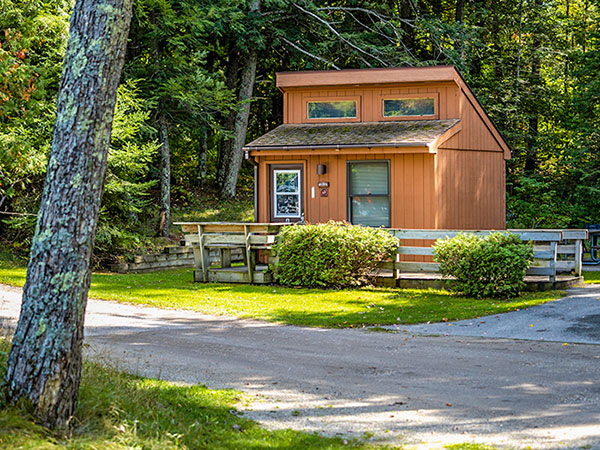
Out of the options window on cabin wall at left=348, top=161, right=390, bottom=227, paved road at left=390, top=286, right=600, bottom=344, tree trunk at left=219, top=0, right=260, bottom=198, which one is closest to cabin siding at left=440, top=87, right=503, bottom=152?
window on cabin wall at left=348, top=161, right=390, bottom=227

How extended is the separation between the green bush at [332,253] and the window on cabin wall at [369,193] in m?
2.47

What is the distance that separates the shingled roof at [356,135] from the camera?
671 inches

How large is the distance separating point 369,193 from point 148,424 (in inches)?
518

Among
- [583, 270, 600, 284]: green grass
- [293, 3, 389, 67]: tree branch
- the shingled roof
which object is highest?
[293, 3, 389, 67]: tree branch

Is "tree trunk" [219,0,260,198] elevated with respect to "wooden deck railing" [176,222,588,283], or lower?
elevated

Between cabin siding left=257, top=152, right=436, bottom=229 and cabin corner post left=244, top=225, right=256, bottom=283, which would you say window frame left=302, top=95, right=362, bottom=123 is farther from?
cabin corner post left=244, top=225, right=256, bottom=283

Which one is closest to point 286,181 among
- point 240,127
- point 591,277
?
point 591,277

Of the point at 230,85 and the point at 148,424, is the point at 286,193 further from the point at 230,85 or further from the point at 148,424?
the point at 148,424

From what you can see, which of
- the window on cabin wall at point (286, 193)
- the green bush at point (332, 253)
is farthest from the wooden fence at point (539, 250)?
the window on cabin wall at point (286, 193)

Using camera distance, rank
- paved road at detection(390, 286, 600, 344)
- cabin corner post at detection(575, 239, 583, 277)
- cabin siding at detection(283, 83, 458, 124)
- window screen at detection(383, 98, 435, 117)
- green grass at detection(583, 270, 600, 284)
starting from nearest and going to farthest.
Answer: paved road at detection(390, 286, 600, 344), cabin corner post at detection(575, 239, 583, 277), green grass at detection(583, 270, 600, 284), cabin siding at detection(283, 83, 458, 124), window screen at detection(383, 98, 435, 117)

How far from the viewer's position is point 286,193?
61.0ft

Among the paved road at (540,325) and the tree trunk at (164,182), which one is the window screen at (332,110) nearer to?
the tree trunk at (164,182)

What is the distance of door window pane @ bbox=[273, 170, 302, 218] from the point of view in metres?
18.5

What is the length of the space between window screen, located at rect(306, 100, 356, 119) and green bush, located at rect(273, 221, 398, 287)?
5056 mm
